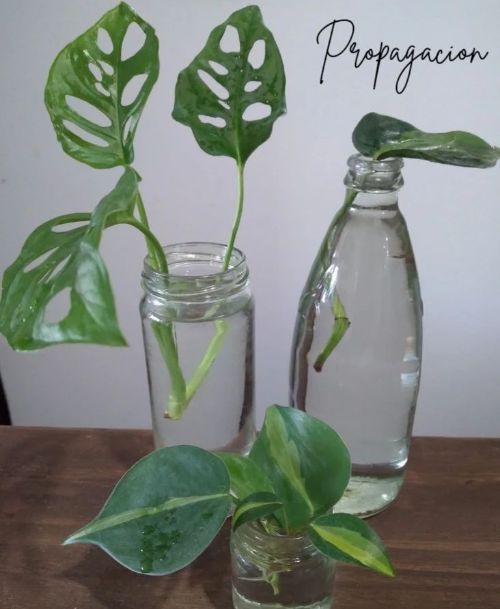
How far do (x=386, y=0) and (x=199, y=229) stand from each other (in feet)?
1.10

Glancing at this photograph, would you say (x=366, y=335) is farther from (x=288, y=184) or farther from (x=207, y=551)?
(x=288, y=184)

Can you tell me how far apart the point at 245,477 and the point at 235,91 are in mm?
241

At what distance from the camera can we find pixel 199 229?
0.79m

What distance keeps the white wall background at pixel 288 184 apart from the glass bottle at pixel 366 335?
32 cm

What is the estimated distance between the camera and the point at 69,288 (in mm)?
258

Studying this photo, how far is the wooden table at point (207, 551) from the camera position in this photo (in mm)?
423

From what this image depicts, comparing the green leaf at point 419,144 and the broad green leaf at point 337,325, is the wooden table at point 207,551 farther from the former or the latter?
the green leaf at point 419,144

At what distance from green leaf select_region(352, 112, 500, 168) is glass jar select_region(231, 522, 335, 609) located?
0.23 meters

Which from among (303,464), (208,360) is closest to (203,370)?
(208,360)

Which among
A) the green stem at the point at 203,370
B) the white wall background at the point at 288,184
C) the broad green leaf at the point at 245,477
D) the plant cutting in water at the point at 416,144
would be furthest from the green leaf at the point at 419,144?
the white wall background at the point at 288,184

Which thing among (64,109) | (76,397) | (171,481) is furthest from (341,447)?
(76,397)

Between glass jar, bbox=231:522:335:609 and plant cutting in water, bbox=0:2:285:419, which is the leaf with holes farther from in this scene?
glass jar, bbox=231:522:335:609

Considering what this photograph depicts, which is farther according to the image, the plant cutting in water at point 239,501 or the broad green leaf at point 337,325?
the broad green leaf at point 337,325

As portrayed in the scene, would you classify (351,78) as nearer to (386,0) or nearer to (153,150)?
(386,0)
